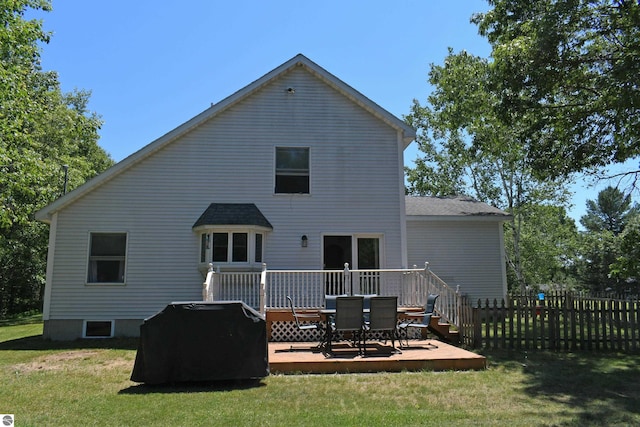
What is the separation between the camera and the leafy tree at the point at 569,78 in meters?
10.5

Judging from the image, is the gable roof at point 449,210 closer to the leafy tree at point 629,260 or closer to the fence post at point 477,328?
the leafy tree at point 629,260

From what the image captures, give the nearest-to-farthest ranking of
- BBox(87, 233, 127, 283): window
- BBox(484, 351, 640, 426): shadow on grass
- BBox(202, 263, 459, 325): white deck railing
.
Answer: BBox(484, 351, 640, 426): shadow on grass < BBox(202, 263, 459, 325): white deck railing < BBox(87, 233, 127, 283): window

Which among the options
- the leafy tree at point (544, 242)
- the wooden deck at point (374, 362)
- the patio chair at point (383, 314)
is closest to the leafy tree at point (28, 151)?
the wooden deck at point (374, 362)

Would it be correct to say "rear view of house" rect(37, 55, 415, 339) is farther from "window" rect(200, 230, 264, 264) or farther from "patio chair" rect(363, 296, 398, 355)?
"patio chair" rect(363, 296, 398, 355)

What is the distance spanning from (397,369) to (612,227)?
58.0m

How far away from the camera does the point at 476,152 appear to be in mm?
23922

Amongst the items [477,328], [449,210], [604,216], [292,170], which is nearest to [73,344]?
[292,170]

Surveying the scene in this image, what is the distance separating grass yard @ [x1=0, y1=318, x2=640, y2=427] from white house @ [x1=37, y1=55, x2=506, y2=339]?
13.1 feet

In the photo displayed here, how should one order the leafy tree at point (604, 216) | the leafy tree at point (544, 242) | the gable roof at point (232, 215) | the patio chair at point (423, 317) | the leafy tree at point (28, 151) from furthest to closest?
the leafy tree at point (604, 216) → the leafy tree at point (544, 242) → the leafy tree at point (28, 151) → the gable roof at point (232, 215) → the patio chair at point (423, 317)

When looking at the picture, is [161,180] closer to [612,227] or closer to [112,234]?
[112,234]

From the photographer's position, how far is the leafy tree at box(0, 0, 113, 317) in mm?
15648

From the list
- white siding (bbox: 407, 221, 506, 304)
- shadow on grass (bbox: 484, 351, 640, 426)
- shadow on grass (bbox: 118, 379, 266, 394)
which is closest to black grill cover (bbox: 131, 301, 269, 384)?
shadow on grass (bbox: 118, 379, 266, 394)

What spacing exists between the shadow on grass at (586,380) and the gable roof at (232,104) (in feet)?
24.9

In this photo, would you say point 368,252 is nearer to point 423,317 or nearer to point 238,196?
point 423,317
